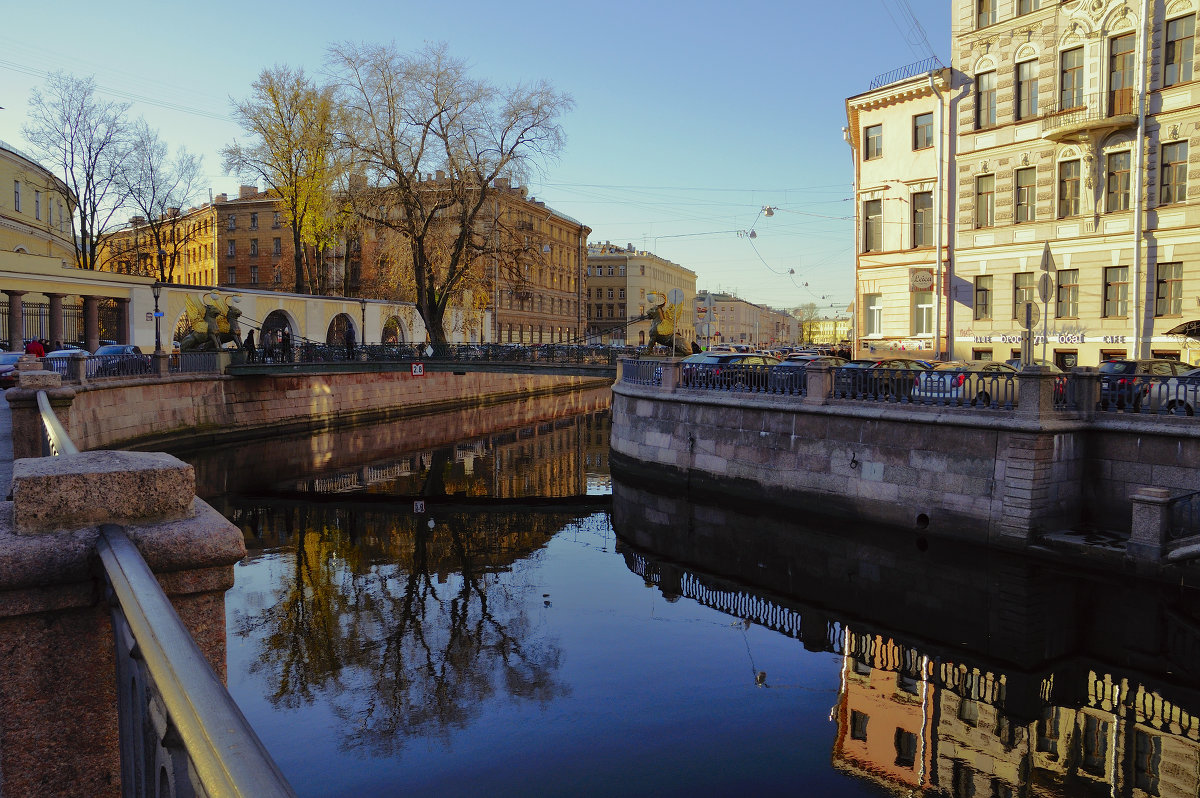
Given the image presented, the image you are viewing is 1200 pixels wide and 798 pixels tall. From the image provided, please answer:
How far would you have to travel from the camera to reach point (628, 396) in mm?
25016

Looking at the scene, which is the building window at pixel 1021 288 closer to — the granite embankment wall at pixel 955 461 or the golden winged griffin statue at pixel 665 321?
the golden winged griffin statue at pixel 665 321

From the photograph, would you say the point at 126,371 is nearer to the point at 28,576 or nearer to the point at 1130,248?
the point at 28,576

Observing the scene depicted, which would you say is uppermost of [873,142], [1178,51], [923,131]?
[1178,51]

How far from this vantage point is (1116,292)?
24.7 meters

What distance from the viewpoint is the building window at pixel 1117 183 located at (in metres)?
24.2

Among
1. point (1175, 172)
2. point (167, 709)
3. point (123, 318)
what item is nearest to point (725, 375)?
point (1175, 172)

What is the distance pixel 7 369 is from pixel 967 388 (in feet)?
84.5

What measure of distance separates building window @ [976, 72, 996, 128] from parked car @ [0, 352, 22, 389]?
29238 millimetres

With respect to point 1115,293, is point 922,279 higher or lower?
higher

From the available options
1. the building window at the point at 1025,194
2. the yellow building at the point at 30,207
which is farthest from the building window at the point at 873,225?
the yellow building at the point at 30,207

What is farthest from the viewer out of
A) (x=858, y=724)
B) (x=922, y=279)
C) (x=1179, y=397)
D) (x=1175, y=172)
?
(x=922, y=279)

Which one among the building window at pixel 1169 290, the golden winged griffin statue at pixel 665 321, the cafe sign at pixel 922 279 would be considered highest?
→ the cafe sign at pixel 922 279

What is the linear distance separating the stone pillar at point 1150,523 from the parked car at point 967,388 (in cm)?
284

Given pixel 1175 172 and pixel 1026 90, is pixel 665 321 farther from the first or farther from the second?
pixel 1175 172
